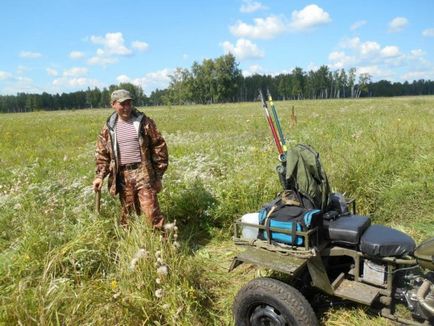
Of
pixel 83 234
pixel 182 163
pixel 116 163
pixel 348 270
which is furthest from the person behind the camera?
pixel 182 163

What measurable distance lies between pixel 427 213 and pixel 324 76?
419ft

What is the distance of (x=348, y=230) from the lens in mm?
3191

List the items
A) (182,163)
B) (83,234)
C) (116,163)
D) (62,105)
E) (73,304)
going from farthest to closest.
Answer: (62,105) < (182,163) < (116,163) < (83,234) < (73,304)

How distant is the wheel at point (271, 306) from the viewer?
117 inches

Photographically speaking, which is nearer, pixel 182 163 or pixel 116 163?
pixel 116 163

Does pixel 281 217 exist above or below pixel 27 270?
above

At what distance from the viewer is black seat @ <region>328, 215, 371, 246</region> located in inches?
124

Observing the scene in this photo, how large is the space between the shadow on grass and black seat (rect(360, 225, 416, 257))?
2.96 meters

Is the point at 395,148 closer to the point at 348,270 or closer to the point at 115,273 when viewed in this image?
the point at 348,270

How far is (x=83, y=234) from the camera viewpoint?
14.2 feet

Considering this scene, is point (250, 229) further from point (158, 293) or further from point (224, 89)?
point (224, 89)

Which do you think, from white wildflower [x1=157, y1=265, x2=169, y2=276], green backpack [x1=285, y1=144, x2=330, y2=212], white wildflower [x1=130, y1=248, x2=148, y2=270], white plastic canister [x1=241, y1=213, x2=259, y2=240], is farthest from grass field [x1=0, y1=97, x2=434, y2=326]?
green backpack [x1=285, y1=144, x2=330, y2=212]

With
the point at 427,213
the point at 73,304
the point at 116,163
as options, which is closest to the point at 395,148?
the point at 427,213

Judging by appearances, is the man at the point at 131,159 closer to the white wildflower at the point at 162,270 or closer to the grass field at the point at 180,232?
the grass field at the point at 180,232
